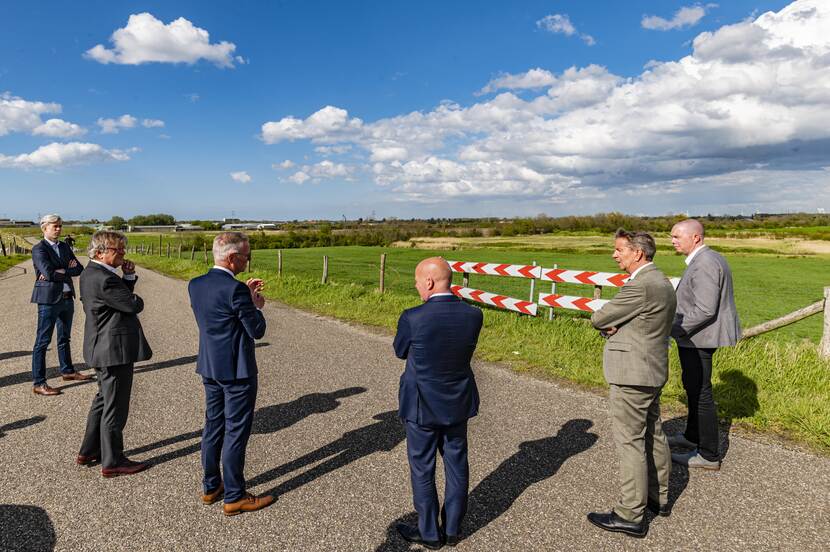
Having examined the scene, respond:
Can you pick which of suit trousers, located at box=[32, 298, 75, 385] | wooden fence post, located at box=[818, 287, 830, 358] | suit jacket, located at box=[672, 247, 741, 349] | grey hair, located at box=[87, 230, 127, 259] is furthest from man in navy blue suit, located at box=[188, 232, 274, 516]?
wooden fence post, located at box=[818, 287, 830, 358]

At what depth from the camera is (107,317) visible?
4.07 m

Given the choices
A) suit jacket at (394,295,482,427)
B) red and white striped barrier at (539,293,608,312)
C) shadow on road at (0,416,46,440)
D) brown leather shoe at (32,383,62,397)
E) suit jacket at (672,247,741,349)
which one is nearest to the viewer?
suit jacket at (394,295,482,427)

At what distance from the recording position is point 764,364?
265 inches

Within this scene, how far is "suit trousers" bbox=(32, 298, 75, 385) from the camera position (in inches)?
249

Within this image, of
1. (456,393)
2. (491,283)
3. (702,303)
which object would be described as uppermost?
(702,303)

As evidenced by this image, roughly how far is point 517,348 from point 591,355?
132 cm

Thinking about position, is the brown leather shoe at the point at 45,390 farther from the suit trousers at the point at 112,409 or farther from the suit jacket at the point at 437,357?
the suit jacket at the point at 437,357

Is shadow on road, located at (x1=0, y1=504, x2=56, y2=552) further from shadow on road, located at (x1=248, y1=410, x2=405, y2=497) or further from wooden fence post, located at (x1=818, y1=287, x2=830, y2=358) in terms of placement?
wooden fence post, located at (x1=818, y1=287, x2=830, y2=358)

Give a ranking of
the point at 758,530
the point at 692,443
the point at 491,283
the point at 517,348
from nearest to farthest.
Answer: the point at 758,530 < the point at 692,443 < the point at 517,348 < the point at 491,283

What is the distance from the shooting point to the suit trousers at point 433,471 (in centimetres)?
312

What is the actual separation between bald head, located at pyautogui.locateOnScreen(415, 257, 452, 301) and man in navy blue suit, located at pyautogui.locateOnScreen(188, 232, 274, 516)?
1213mm

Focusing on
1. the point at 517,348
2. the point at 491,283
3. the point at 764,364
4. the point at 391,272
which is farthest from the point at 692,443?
the point at 391,272

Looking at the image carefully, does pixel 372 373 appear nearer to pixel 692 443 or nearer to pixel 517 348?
pixel 517 348

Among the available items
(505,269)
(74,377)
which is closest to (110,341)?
(74,377)
